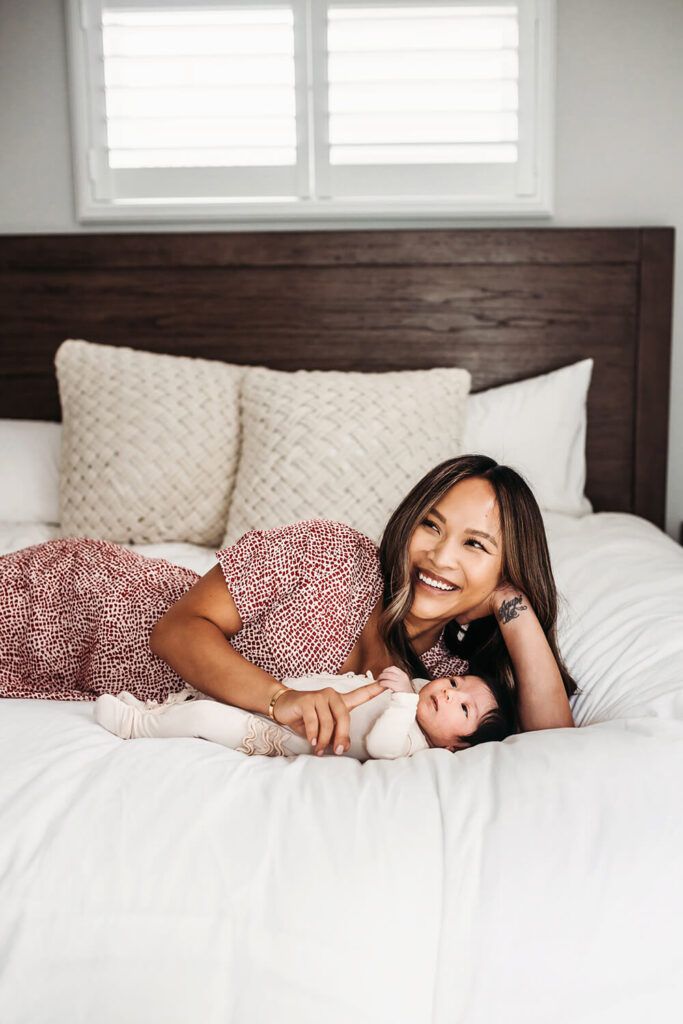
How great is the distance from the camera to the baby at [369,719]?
1.00 m

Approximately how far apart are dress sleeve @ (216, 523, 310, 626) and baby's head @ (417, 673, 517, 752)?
241 millimetres

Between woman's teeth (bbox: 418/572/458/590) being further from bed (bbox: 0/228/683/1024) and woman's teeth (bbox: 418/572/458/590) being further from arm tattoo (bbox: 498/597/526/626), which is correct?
bed (bbox: 0/228/683/1024)

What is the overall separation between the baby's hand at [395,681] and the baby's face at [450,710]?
1.1 inches

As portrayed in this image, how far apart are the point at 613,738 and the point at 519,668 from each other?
29cm

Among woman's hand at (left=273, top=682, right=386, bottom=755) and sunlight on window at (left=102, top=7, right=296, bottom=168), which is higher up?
sunlight on window at (left=102, top=7, right=296, bottom=168)

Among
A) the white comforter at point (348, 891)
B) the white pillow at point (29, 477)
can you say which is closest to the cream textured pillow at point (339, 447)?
the white pillow at point (29, 477)

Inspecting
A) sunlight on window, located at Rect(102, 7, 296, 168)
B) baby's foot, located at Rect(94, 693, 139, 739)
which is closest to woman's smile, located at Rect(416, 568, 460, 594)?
baby's foot, located at Rect(94, 693, 139, 739)

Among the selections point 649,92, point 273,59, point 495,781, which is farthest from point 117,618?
point 649,92

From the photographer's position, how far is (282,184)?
2.52 meters

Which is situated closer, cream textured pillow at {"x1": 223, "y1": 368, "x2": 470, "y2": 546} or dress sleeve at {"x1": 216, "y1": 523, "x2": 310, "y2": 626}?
dress sleeve at {"x1": 216, "y1": 523, "x2": 310, "y2": 626}

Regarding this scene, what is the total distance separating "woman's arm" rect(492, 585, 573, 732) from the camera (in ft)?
3.78

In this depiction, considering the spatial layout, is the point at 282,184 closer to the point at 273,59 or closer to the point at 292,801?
the point at 273,59

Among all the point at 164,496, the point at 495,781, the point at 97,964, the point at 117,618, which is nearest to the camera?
the point at 97,964

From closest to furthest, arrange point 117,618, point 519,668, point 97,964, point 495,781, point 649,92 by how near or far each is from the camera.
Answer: point 97,964 < point 495,781 < point 519,668 < point 117,618 < point 649,92
